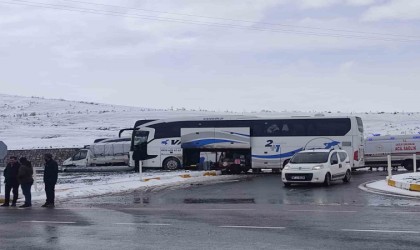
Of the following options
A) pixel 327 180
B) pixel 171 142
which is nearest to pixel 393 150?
pixel 171 142

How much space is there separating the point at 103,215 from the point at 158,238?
196 inches

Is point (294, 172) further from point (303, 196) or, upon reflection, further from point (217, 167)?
point (217, 167)

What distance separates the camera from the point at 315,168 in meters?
26.8

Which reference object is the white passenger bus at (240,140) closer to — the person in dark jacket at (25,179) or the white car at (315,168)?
the white car at (315,168)

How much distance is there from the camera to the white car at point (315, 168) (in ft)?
87.5

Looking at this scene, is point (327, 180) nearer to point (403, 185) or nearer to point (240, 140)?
point (403, 185)

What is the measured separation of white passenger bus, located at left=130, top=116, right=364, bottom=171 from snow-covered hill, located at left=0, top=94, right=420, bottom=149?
2932 centimetres

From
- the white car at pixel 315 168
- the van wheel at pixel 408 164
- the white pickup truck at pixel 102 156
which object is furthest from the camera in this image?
the white pickup truck at pixel 102 156

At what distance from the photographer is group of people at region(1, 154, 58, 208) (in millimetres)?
20547

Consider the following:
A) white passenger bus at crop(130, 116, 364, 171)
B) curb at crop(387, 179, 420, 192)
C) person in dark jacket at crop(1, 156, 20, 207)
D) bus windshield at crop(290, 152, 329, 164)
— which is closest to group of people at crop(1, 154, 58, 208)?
person in dark jacket at crop(1, 156, 20, 207)

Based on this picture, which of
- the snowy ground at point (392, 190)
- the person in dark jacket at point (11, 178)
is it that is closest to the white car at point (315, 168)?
the snowy ground at point (392, 190)

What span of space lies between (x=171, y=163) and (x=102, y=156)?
47.8 ft

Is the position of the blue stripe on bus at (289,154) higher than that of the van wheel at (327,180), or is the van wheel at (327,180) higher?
the blue stripe on bus at (289,154)

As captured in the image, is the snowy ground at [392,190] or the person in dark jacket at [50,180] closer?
the person in dark jacket at [50,180]
